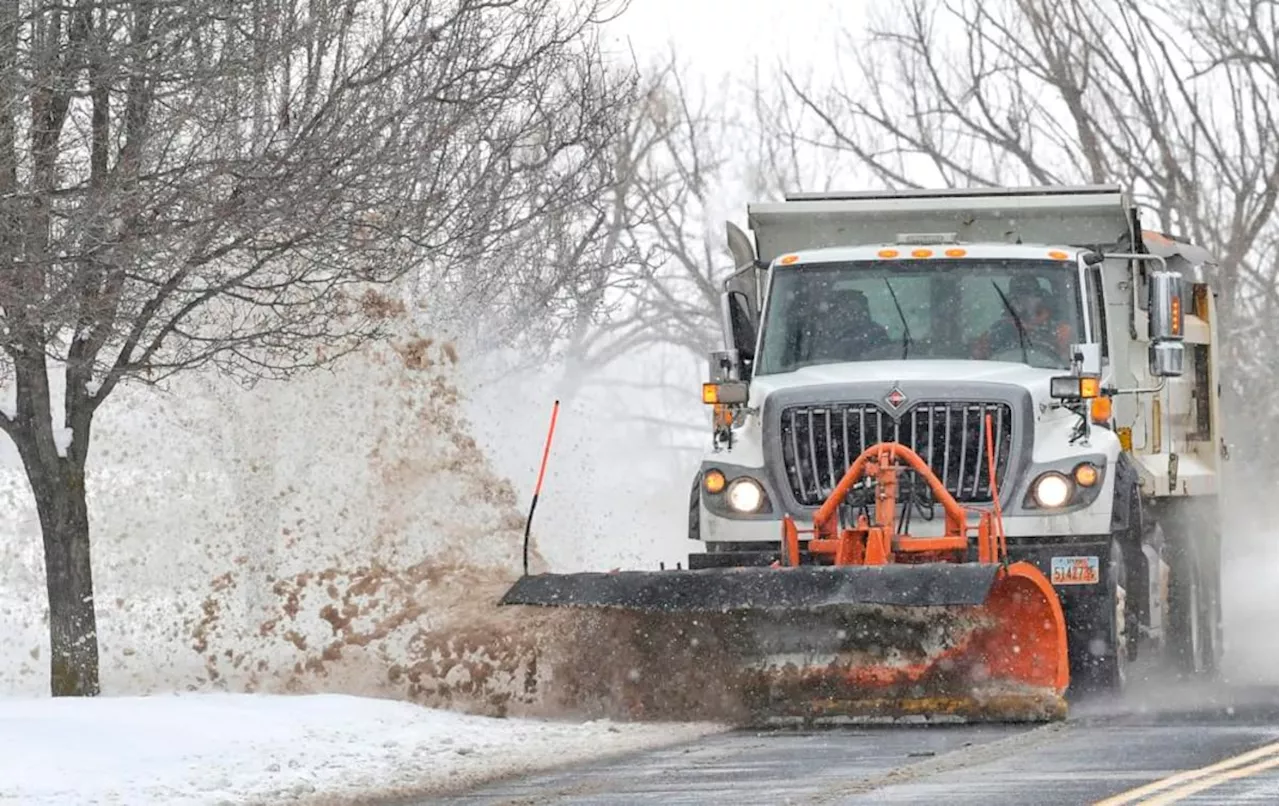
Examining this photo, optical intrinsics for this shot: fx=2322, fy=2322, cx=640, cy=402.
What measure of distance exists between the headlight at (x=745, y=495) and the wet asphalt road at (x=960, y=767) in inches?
52.7

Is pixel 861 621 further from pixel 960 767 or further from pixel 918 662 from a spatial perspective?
pixel 960 767

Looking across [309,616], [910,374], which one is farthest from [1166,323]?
[309,616]

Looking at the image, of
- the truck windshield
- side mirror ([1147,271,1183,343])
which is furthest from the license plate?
side mirror ([1147,271,1183,343])

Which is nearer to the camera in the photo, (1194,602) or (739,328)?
(739,328)

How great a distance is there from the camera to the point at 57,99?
11633 mm

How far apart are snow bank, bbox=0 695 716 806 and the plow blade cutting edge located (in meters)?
0.56

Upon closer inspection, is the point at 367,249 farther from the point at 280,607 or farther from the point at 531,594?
the point at 280,607

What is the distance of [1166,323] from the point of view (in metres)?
13.4

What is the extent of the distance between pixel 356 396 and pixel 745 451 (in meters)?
5.15

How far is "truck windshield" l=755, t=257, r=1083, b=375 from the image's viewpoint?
43.7 feet

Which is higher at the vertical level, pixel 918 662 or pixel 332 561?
pixel 332 561

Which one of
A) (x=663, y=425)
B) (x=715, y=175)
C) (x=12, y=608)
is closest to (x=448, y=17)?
(x=12, y=608)

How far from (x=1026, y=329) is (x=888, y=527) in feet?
6.16

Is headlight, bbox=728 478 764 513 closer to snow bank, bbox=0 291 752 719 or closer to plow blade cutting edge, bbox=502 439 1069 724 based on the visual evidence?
plow blade cutting edge, bbox=502 439 1069 724
